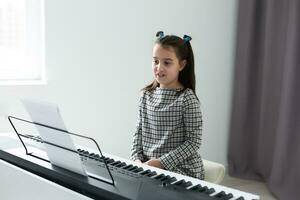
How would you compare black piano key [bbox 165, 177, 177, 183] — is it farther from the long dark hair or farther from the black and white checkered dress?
the long dark hair

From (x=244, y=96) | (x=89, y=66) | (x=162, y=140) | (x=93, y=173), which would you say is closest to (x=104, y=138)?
(x=89, y=66)

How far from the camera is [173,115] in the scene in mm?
1743

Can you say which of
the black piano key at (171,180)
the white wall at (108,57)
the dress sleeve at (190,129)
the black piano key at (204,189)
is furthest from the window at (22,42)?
the black piano key at (204,189)

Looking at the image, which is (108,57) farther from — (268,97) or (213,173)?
(268,97)

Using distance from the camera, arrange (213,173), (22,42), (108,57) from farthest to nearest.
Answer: (108,57) → (22,42) → (213,173)

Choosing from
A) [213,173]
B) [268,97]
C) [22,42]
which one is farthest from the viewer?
[268,97]

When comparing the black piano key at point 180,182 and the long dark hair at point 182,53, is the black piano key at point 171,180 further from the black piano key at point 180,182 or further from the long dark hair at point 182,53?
the long dark hair at point 182,53

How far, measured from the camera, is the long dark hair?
1.77m

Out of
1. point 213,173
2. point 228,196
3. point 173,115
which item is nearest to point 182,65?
point 173,115

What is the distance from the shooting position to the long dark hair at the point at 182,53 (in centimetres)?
177

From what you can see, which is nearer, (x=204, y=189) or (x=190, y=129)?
(x=204, y=189)

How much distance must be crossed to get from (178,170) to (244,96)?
1.85 meters

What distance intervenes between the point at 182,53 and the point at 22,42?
1.15 metres

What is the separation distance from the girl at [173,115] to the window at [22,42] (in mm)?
927
